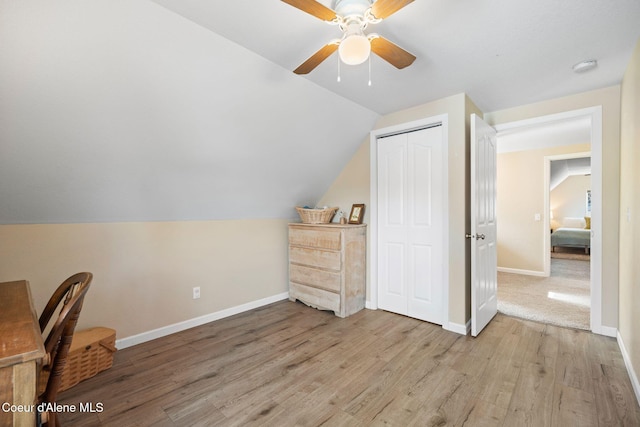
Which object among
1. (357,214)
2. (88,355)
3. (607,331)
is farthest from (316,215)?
(607,331)

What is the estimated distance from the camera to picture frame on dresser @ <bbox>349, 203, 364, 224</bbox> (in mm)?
3494

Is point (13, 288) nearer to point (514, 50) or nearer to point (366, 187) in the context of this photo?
point (366, 187)

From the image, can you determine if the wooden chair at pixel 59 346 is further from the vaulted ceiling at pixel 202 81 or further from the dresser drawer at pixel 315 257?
the dresser drawer at pixel 315 257

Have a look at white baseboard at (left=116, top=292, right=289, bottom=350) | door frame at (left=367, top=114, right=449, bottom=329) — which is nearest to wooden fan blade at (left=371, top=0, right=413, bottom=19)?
door frame at (left=367, top=114, right=449, bottom=329)

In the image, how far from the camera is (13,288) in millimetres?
1600

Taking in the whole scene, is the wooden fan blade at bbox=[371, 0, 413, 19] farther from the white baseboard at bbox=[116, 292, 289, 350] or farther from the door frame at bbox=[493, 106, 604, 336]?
the white baseboard at bbox=[116, 292, 289, 350]

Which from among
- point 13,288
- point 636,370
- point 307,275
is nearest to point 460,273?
point 636,370

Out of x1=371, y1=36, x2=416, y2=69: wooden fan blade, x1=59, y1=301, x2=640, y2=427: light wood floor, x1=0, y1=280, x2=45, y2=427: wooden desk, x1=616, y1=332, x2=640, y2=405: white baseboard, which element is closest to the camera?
x1=0, y1=280, x2=45, y2=427: wooden desk

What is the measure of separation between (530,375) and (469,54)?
234 centimetres

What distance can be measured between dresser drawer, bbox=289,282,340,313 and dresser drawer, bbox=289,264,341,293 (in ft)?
0.18

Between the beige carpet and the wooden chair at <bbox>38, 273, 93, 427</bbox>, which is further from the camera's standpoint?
the beige carpet

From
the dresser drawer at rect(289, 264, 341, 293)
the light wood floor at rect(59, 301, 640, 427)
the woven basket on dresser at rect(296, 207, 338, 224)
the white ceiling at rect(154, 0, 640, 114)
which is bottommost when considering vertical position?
the light wood floor at rect(59, 301, 640, 427)

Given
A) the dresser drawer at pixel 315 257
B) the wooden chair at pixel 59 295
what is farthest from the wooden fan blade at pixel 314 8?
the dresser drawer at pixel 315 257

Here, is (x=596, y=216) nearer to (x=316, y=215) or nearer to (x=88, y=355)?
(x=316, y=215)
